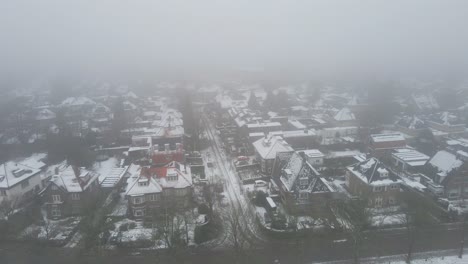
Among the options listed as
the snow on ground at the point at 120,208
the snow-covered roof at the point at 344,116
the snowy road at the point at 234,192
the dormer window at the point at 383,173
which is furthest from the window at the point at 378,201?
the snow-covered roof at the point at 344,116

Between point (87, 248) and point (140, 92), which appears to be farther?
point (140, 92)

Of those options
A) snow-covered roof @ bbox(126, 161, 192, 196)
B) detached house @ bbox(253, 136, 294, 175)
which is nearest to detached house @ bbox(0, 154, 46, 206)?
snow-covered roof @ bbox(126, 161, 192, 196)

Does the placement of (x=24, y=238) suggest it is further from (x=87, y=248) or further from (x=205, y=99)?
(x=205, y=99)

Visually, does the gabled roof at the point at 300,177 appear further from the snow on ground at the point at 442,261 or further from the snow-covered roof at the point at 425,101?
the snow-covered roof at the point at 425,101

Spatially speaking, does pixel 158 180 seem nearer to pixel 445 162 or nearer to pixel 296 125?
pixel 445 162

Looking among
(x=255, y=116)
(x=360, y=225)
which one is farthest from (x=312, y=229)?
(x=255, y=116)

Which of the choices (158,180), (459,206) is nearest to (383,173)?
(459,206)
